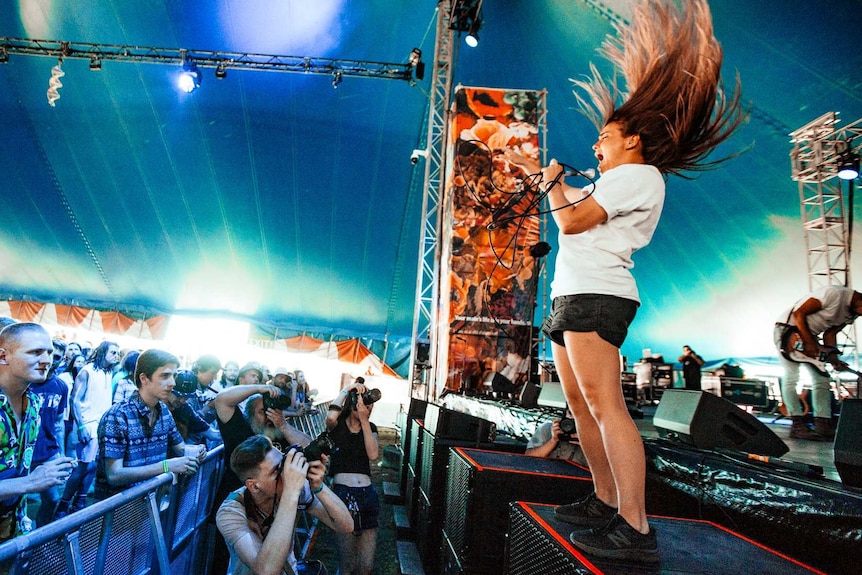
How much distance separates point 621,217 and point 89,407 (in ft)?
14.4

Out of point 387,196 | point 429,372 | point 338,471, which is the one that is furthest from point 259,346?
point 338,471

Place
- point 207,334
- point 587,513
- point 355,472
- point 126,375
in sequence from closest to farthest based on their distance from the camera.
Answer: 1. point 587,513
2. point 355,472
3. point 126,375
4. point 207,334

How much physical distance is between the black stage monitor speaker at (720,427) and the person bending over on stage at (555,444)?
755 millimetres

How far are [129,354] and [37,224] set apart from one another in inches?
413

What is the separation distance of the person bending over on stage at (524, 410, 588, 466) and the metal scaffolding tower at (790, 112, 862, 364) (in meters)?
7.18

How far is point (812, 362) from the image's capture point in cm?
300

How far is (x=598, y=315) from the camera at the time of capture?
1.14m

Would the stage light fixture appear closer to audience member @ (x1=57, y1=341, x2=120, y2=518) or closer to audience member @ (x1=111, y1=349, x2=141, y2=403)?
audience member @ (x1=57, y1=341, x2=120, y2=518)

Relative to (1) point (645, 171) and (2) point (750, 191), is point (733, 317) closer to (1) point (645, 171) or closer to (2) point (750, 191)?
(2) point (750, 191)

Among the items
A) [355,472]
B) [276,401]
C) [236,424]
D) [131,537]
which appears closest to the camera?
[131,537]

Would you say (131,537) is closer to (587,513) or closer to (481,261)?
(587,513)

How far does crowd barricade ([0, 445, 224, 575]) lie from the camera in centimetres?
119

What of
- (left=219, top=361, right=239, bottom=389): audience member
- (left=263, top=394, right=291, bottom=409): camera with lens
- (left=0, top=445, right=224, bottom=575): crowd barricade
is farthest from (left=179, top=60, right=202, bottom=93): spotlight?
(left=0, top=445, right=224, bottom=575): crowd barricade

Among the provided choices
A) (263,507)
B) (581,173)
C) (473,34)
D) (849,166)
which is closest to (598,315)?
(581,173)
